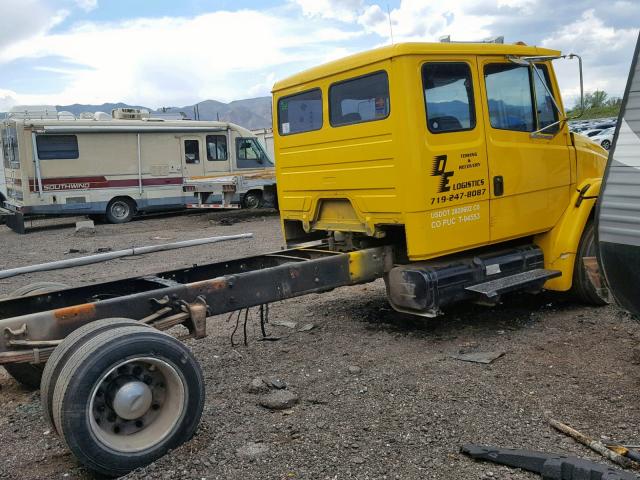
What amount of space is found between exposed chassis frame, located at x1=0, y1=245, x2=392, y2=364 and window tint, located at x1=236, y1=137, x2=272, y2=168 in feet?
44.3

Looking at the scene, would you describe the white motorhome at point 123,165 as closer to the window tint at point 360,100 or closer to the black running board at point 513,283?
the window tint at point 360,100

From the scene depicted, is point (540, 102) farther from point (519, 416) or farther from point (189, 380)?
point (189, 380)

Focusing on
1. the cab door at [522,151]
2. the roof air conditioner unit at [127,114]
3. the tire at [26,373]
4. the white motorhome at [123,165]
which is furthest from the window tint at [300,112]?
the roof air conditioner unit at [127,114]

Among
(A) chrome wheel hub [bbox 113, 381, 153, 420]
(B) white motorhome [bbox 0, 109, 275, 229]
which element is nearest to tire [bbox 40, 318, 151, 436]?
(A) chrome wheel hub [bbox 113, 381, 153, 420]

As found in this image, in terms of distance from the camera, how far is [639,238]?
3580 millimetres

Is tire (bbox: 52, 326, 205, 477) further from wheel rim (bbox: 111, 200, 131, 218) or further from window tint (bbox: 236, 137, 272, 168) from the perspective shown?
window tint (bbox: 236, 137, 272, 168)

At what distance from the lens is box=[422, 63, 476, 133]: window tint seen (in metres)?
5.32

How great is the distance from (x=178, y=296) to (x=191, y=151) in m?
14.6

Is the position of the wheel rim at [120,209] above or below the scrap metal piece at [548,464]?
above

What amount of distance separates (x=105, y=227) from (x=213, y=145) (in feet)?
13.9

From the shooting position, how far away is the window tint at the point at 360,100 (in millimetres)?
5406

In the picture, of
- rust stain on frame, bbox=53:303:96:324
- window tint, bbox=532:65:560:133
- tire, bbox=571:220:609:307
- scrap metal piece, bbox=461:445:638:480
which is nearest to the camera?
scrap metal piece, bbox=461:445:638:480

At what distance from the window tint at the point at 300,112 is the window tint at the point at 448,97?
48.7 inches

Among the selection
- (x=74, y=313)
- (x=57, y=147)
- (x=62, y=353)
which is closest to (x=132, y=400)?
(x=62, y=353)
